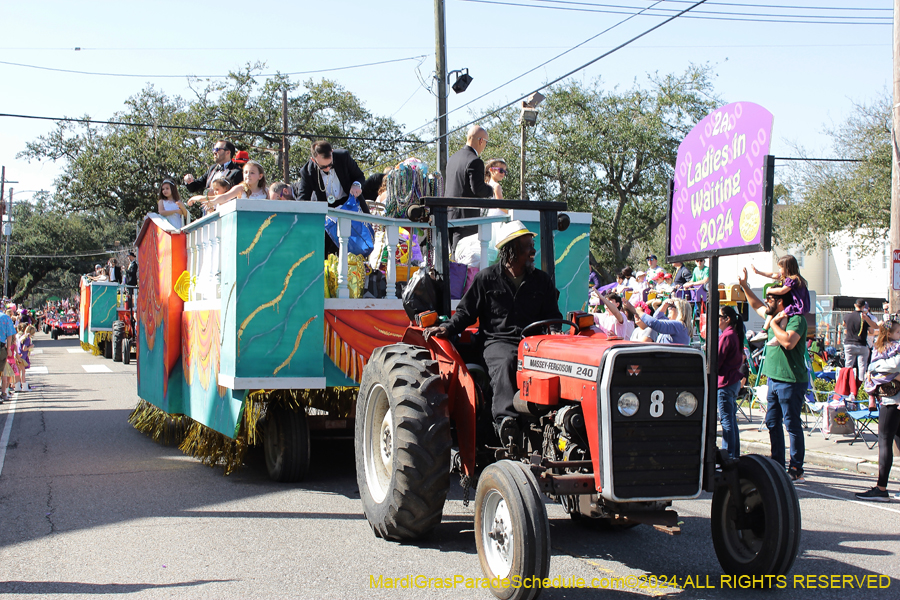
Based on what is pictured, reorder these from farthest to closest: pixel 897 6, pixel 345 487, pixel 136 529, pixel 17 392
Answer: pixel 17 392, pixel 897 6, pixel 345 487, pixel 136 529

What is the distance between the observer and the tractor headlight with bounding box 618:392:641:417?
4180mm

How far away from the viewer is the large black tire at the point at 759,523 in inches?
167

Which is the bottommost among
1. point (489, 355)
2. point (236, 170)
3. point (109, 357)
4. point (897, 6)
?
point (109, 357)

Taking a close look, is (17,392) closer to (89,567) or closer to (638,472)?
(89,567)

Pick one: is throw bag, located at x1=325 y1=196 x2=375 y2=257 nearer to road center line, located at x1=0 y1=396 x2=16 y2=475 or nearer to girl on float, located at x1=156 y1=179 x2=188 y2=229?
girl on float, located at x1=156 y1=179 x2=188 y2=229

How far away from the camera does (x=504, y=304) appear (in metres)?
5.30

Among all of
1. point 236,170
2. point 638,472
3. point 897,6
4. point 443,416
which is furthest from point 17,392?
point 897,6

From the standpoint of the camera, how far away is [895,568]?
5066mm

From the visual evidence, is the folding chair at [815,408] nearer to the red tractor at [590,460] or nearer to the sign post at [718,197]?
the sign post at [718,197]

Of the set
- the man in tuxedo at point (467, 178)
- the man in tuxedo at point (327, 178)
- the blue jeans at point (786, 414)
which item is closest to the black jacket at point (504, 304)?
the blue jeans at point (786, 414)

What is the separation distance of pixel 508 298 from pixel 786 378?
363 centimetres

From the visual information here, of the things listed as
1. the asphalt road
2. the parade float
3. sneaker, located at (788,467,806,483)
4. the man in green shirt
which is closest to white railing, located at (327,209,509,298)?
the parade float

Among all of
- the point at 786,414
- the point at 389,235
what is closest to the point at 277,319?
the point at 389,235

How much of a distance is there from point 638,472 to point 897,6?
988 centimetres
